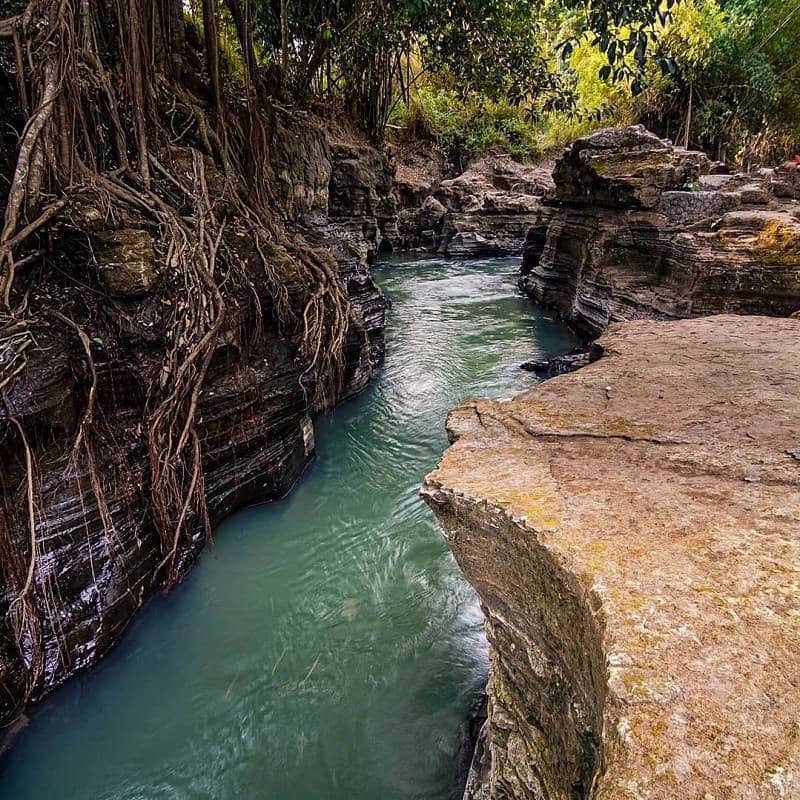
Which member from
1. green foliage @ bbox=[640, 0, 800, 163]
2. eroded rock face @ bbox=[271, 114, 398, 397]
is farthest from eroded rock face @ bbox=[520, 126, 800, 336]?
green foliage @ bbox=[640, 0, 800, 163]

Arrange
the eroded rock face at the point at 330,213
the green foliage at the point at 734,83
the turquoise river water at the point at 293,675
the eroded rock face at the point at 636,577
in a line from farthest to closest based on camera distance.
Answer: the green foliage at the point at 734,83, the eroded rock face at the point at 330,213, the turquoise river water at the point at 293,675, the eroded rock face at the point at 636,577

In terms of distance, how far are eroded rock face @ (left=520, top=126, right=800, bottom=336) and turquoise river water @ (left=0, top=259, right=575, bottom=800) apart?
424cm

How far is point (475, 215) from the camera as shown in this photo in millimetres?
16531

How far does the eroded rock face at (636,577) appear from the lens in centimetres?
96

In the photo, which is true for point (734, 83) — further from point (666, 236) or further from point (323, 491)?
point (323, 491)

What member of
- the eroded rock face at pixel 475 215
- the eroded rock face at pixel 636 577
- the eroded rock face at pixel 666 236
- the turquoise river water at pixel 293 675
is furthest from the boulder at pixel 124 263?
the eroded rock face at pixel 475 215

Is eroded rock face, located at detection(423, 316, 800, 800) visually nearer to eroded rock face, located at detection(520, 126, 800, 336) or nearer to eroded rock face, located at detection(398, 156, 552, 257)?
eroded rock face, located at detection(520, 126, 800, 336)

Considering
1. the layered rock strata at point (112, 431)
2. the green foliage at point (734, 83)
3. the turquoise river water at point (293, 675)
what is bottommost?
the turquoise river water at point (293, 675)

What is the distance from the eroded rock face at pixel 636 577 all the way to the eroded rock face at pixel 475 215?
1422cm

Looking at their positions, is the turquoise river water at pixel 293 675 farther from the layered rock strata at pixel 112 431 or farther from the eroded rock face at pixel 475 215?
the eroded rock face at pixel 475 215

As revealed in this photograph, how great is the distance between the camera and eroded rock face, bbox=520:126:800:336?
5.93m

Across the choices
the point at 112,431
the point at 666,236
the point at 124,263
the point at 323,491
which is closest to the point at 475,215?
the point at 666,236

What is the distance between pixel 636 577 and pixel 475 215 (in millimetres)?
16448

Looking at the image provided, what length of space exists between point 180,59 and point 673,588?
606cm
